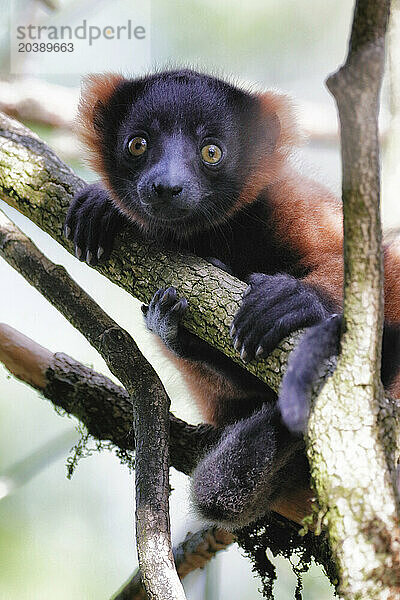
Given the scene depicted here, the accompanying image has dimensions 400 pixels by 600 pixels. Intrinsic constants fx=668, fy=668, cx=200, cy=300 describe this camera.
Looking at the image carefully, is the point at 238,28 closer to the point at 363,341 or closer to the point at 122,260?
the point at 122,260

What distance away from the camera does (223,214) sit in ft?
9.21

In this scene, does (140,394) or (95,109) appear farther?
(95,109)

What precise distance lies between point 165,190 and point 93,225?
0.45 metres

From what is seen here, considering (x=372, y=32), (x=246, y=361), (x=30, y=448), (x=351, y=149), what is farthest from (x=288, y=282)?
(x=30, y=448)

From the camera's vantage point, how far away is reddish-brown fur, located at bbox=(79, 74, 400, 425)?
2.51m

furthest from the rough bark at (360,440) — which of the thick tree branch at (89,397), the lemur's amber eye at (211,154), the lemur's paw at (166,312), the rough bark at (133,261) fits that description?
the thick tree branch at (89,397)

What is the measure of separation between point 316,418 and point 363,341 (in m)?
0.23

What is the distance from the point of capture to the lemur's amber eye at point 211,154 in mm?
2689

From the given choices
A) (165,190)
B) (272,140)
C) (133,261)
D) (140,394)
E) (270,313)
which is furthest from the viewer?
(272,140)

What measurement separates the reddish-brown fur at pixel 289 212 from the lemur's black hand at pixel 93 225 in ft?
0.35

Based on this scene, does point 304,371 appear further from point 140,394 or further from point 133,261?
point 133,261

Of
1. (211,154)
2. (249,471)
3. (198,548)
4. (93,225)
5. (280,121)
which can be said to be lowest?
(198,548)

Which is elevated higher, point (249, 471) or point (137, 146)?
point (137, 146)

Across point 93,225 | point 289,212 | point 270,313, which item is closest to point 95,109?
point 93,225
